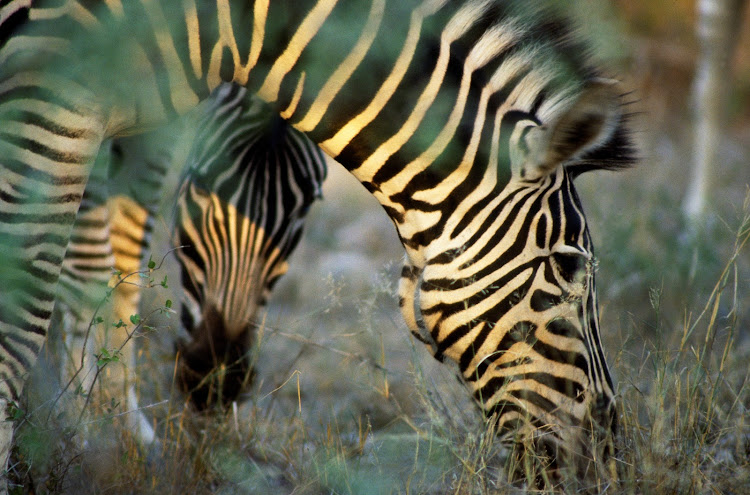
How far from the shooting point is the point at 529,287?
7.74ft

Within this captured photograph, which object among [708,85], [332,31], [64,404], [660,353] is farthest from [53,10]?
[708,85]

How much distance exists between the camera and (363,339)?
16.8 feet

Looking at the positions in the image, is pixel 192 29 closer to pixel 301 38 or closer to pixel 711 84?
pixel 301 38

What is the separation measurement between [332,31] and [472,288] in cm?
97

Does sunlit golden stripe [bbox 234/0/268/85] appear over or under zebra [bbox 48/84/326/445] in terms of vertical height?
over

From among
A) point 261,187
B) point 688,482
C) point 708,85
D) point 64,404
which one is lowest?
point 688,482

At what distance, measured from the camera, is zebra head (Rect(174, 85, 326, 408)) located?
3.56m

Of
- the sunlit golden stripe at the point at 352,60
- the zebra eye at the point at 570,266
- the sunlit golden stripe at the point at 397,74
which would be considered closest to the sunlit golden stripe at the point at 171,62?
the sunlit golden stripe at the point at 352,60

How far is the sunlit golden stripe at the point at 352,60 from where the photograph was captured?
2.40 m

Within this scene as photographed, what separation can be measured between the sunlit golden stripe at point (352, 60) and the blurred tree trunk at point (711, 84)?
4.73m

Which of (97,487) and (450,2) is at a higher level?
(450,2)

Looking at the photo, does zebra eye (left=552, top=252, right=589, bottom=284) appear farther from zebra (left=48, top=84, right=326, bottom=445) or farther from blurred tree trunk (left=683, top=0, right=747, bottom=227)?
blurred tree trunk (left=683, top=0, right=747, bottom=227)

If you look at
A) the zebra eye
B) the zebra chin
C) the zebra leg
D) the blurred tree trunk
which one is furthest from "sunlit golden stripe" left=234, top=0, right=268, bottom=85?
the blurred tree trunk

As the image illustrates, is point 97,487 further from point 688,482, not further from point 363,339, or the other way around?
point 363,339
